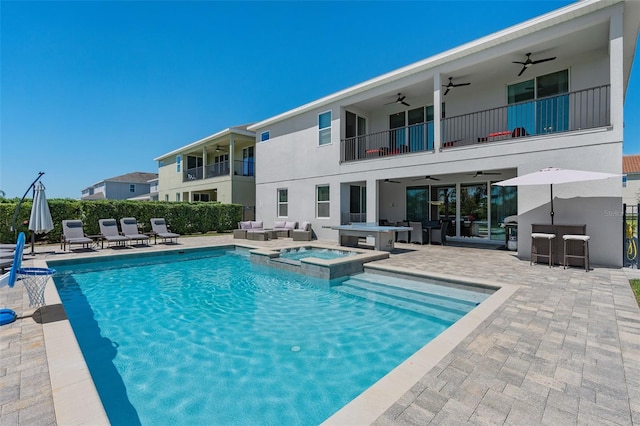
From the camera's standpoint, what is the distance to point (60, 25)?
10.3m

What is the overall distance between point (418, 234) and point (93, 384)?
11.7m

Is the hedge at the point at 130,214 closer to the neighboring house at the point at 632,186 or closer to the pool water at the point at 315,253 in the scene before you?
the pool water at the point at 315,253

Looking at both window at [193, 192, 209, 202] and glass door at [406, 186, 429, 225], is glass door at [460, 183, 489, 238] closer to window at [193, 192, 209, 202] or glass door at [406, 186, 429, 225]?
glass door at [406, 186, 429, 225]

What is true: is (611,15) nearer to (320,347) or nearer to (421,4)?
(421,4)

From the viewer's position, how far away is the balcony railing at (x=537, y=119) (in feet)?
29.5

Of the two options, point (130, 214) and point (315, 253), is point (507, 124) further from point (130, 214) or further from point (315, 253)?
point (130, 214)

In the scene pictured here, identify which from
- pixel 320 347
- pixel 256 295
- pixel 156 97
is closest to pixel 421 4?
pixel 256 295

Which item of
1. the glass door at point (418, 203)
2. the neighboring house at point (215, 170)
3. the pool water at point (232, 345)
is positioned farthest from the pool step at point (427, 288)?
the neighboring house at point (215, 170)

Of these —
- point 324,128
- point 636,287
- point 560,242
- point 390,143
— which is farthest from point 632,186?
point 636,287

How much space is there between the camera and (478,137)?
11.3 m

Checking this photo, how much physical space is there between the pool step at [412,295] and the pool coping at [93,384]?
1546 mm

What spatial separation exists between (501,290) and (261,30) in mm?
14367

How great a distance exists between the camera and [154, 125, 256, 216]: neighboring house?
20719mm

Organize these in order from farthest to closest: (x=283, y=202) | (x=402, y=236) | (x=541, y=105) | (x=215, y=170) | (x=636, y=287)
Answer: (x=215, y=170) → (x=283, y=202) → (x=402, y=236) → (x=541, y=105) → (x=636, y=287)
